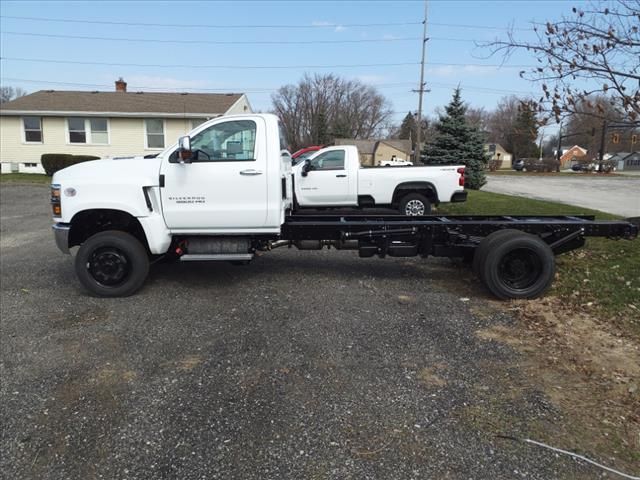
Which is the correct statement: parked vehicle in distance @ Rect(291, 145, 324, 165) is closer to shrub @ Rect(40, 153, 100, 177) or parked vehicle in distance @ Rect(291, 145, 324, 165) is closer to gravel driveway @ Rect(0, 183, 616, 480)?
gravel driveway @ Rect(0, 183, 616, 480)

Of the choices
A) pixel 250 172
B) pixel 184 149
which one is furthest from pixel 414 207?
pixel 184 149

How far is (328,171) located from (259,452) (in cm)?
946

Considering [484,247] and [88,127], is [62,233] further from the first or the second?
[88,127]

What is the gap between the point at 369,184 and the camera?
38.9ft

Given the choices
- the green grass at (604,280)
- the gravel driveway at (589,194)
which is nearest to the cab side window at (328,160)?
the green grass at (604,280)

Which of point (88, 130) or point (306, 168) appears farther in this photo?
point (88, 130)

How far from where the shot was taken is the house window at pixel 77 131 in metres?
25.3

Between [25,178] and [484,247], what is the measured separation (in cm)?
2321

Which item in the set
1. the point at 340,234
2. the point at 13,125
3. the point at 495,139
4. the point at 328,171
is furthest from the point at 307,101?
the point at 340,234

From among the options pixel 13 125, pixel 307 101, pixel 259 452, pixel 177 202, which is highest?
pixel 307 101

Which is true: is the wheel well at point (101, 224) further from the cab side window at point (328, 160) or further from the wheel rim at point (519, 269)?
Result: the cab side window at point (328, 160)

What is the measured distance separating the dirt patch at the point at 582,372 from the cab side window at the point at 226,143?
10.9 feet

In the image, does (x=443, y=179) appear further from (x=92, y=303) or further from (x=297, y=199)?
(x=92, y=303)

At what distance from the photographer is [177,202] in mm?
5793
